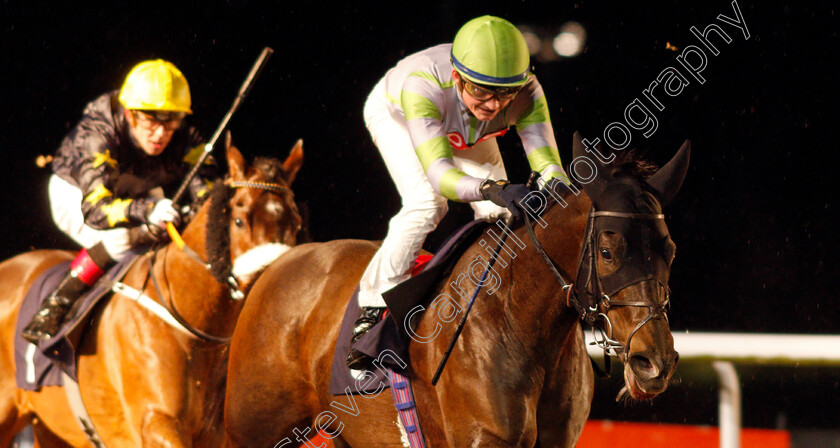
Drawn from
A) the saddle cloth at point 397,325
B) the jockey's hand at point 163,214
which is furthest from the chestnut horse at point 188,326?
the saddle cloth at point 397,325

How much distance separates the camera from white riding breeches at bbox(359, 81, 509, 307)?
2689 mm

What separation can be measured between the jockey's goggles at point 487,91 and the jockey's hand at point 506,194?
35cm

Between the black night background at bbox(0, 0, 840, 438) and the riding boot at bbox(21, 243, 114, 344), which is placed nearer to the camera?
the riding boot at bbox(21, 243, 114, 344)

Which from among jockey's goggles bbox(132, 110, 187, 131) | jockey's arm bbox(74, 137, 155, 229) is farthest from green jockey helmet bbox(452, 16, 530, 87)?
jockey's goggles bbox(132, 110, 187, 131)

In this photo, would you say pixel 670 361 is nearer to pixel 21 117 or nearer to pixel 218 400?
pixel 218 400

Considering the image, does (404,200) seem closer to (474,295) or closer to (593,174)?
(474,295)

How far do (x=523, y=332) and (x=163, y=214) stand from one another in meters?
1.94

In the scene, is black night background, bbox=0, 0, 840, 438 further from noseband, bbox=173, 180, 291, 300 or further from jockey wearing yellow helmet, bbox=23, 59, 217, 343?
noseband, bbox=173, 180, 291, 300

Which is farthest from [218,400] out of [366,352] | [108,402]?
[366,352]

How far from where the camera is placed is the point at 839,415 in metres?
5.30

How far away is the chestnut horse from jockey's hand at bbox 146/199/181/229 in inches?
4.5

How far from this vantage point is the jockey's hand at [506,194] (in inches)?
90.0

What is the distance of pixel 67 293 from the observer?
3824 mm

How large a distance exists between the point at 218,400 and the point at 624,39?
3.67 meters
